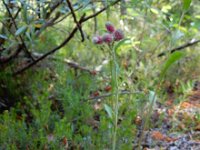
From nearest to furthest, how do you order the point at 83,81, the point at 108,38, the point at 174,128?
the point at 108,38 < the point at 174,128 < the point at 83,81

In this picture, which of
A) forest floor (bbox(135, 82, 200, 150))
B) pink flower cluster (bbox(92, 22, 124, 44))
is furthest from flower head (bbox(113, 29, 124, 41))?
forest floor (bbox(135, 82, 200, 150))

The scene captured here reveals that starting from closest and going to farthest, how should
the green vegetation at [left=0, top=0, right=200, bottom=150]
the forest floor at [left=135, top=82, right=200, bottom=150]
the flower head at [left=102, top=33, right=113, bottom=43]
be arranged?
the flower head at [left=102, top=33, right=113, bottom=43], the green vegetation at [left=0, top=0, right=200, bottom=150], the forest floor at [left=135, top=82, right=200, bottom=150]

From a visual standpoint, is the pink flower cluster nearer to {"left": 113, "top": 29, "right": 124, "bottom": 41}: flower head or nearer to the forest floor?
{"left": 113, "top": 29, "right": 124, "bottom": 41}: flower head

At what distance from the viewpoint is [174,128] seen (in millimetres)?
1948

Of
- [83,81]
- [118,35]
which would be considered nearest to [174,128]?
[83,81]

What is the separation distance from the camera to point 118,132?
1.53 meters

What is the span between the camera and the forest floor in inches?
70.0

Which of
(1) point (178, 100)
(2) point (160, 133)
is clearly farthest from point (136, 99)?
(1) point (178, 100)

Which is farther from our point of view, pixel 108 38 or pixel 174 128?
pixel 174 128

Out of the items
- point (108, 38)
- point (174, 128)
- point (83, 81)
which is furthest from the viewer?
point (83, 81)

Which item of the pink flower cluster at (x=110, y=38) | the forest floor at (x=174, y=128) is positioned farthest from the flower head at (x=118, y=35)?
the forest floor at (x=174, y=128)

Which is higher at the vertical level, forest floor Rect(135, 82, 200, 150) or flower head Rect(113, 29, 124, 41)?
flower head Rect(113, 29, 124, 41)

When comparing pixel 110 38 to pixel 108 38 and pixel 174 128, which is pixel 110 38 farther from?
pixel 174 128

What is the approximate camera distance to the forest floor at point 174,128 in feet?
5.83
